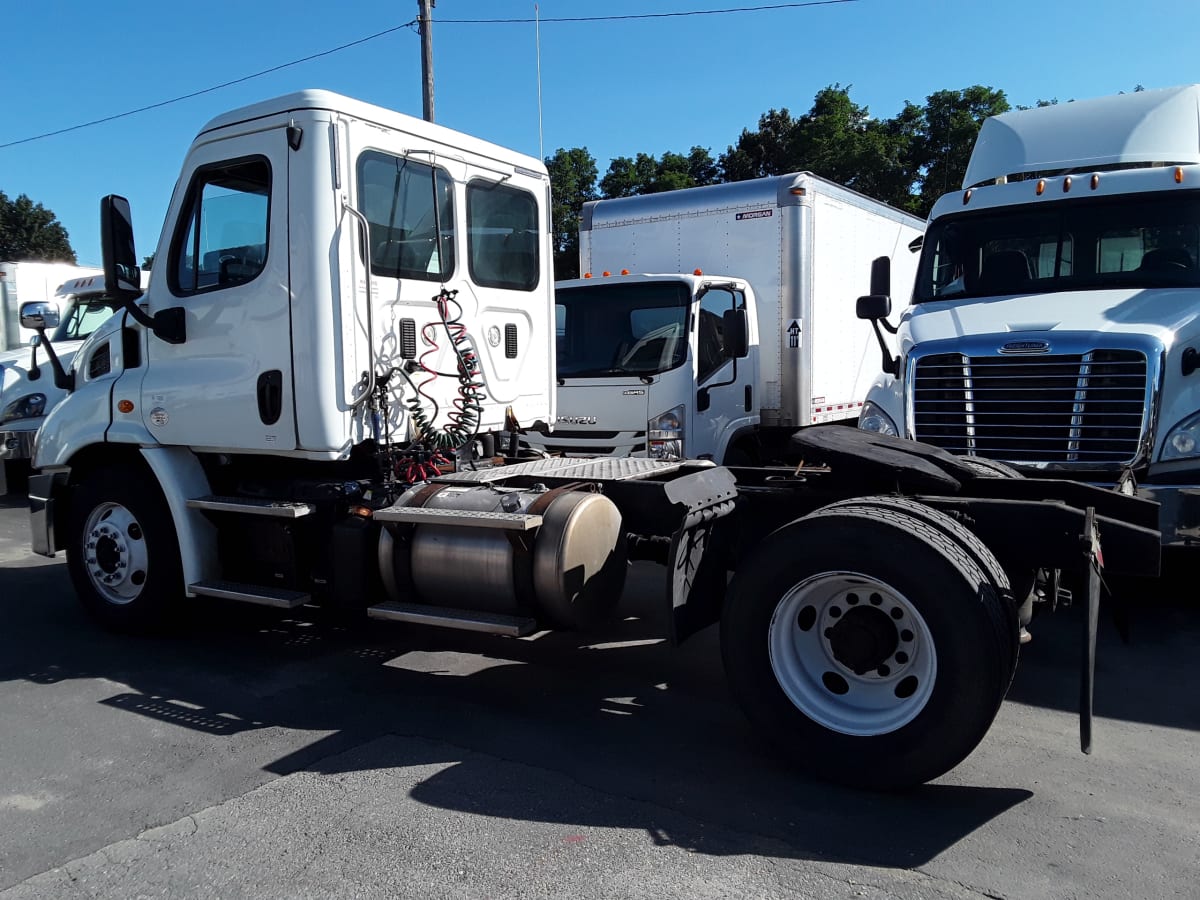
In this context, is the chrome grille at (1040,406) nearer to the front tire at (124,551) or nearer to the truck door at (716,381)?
the truck door at (716,381)

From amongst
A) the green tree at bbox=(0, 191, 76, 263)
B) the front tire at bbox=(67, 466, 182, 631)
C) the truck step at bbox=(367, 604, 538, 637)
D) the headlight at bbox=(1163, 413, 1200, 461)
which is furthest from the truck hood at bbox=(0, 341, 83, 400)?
the green tree at bbox=(0, 191, 76, 263)

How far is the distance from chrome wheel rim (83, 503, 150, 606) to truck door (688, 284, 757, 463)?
445 cm

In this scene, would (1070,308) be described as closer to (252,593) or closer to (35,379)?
(252,593)

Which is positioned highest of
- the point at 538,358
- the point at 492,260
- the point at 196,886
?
the point at 492,260

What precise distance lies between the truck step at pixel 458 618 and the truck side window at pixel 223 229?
6.97ft

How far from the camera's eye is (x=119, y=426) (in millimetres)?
5980

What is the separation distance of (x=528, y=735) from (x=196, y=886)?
1647 mm

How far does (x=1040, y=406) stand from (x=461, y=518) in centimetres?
358

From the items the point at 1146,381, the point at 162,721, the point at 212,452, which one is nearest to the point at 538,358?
the point at 212,452

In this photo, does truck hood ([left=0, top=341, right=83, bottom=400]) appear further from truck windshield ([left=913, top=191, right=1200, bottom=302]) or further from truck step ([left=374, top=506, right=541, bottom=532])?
truck windshield ([left=913, top=191, right=1200, bottom=302])

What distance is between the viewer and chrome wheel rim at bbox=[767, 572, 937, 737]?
3.86 meters

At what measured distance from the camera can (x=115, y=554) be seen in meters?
6.08

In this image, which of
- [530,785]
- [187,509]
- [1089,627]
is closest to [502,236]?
[187,509]

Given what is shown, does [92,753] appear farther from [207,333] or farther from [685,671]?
[685,671]
